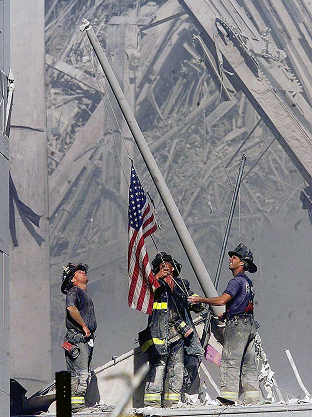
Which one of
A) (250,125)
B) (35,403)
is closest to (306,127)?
(250,125)

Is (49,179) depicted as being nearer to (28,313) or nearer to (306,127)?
(28,313)

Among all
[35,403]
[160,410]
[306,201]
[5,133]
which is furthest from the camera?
[306,201]

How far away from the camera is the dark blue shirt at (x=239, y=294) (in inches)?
378

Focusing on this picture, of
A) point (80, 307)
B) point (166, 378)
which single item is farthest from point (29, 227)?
point (166, 378)

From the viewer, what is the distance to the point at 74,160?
2089cm

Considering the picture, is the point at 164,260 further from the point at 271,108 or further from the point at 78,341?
the point at 271,108

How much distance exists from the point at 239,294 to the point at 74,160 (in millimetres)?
11775

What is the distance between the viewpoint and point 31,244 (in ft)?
67.4

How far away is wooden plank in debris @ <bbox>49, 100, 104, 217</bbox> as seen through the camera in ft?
68.3

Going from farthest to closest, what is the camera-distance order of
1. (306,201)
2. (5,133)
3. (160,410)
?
1. (306,201)
2. (160,410)
3. (5,133)

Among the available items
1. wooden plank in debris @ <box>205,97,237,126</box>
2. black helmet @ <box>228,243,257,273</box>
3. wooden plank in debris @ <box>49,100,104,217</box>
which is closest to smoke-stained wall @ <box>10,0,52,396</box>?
wooden plank in debris @ <box>49,100,104,217</box>

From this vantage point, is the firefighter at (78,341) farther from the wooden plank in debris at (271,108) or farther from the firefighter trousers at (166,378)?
the wooden plank in debris at (271,108)

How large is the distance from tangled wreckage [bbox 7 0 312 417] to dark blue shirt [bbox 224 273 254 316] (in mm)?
10759

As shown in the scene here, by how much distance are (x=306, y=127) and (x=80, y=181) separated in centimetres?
546
